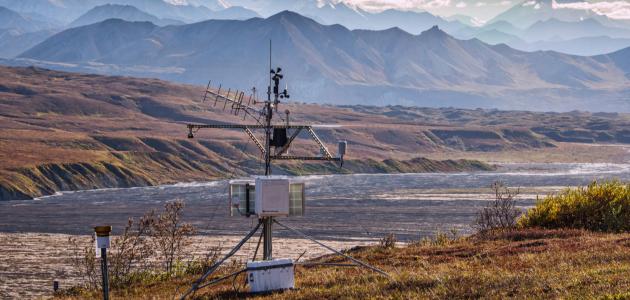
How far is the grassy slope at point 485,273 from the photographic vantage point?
56.0ft

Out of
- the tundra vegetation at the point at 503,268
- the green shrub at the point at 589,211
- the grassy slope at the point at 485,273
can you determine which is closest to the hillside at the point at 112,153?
the green shrub at the point at 589,211

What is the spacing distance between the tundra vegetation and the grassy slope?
23mm

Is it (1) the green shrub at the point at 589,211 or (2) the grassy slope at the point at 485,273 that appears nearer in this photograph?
(2) the grassy slope at the point at 485,273

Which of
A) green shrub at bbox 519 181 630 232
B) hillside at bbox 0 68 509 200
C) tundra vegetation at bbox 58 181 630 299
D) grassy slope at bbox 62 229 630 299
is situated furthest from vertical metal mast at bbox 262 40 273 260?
hillside at bbox 0 68 509 200

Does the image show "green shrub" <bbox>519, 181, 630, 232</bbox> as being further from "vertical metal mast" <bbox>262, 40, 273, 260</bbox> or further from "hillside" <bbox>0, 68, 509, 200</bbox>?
"hillside" <bbox>0, 68, 509, 200</bbox>

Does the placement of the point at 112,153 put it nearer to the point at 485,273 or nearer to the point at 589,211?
the point at 589,211

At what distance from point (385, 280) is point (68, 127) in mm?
Answer: 157720

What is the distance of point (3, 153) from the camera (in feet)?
394

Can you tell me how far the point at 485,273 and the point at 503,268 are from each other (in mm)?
1654

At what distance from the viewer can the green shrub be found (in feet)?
101

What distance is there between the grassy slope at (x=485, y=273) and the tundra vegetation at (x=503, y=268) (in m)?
0.02

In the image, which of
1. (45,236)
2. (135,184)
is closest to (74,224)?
(45,236)

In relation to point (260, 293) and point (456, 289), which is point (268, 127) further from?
point (456, 289)

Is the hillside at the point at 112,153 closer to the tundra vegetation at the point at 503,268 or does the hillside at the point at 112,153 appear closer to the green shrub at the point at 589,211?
the green shrub at the point at 589,211
